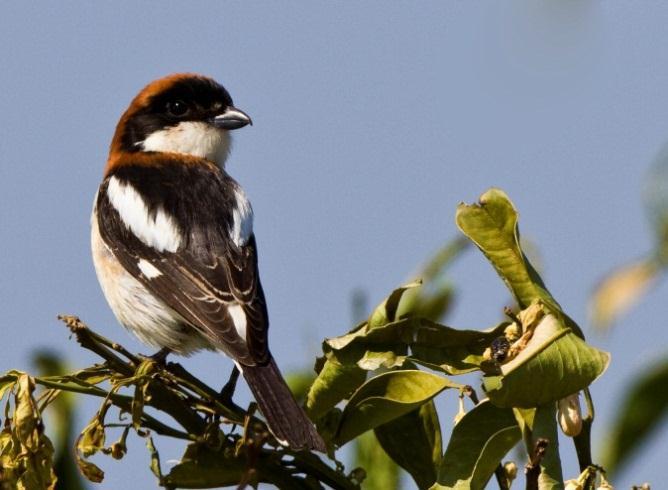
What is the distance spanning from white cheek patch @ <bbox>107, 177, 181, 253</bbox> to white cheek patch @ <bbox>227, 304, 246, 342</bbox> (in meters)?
0.45

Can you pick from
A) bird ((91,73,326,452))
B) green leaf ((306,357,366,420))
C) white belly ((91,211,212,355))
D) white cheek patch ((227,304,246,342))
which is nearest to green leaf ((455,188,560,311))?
green leaf ((306,357,366,420))

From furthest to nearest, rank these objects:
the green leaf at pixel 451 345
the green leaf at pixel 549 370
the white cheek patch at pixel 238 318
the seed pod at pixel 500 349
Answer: the white cheek patch at pixel 238 318 < the green leaf at pixel 451 345 < the seed pod at pixel 500 349 < the green leaf at pixel 549 370

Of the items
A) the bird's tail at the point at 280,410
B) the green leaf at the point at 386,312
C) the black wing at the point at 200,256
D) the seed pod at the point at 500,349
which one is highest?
the black wing at the point at 200,256

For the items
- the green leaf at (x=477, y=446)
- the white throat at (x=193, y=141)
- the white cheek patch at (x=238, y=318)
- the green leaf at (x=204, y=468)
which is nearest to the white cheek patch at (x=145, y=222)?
the white cheek patch at (x=238, y=318)

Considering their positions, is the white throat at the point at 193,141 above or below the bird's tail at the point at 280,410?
above

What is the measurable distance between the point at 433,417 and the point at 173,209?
2.25m

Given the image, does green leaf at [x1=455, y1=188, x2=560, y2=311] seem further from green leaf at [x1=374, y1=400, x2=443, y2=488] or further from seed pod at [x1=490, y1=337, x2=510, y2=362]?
green leaf at [x1=374, y1=400, x2=443, y2=488]

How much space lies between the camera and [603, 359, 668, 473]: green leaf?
1.19 meters

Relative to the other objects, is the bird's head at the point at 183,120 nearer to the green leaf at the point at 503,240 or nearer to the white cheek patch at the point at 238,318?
the white cheek patch at the point at 238,318

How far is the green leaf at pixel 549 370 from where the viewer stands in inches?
56.4

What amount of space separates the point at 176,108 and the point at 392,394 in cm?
352

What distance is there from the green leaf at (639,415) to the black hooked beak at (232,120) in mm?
3706

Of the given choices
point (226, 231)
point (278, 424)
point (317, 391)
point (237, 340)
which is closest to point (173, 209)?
point (226, 231)

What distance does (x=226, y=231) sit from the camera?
3803mm
